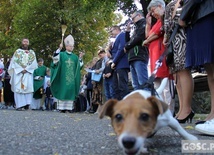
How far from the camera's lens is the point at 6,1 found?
30.2m

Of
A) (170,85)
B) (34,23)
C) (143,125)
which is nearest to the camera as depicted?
(143,125)

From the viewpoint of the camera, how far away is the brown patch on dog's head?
2.65 m

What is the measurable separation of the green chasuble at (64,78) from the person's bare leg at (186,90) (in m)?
6.57

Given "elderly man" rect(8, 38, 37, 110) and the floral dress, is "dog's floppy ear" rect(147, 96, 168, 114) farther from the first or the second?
"elderly man" rect(8, 38, 37, 110)

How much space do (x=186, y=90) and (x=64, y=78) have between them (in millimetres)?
6837

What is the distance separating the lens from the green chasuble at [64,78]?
11.2 meters

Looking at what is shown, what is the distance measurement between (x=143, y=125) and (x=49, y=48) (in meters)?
25.3

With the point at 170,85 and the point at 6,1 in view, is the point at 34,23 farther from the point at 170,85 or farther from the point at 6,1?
the point at 170,85

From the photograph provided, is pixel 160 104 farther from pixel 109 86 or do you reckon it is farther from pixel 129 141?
pixel 109 86

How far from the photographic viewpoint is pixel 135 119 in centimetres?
271

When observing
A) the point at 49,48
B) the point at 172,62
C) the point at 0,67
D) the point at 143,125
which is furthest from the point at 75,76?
the point at 49,48

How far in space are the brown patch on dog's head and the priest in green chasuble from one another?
8240 mm

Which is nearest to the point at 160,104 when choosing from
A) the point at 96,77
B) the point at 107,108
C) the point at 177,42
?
the point at 107,108

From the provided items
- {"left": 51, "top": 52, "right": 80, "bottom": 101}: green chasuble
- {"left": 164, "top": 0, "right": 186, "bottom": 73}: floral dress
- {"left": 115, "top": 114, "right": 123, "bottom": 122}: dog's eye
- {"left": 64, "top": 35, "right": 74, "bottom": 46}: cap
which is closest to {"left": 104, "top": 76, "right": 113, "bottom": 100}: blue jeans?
{"left": 51, "top": 52, "right": 80, "bottom": 101}: green chasuble
